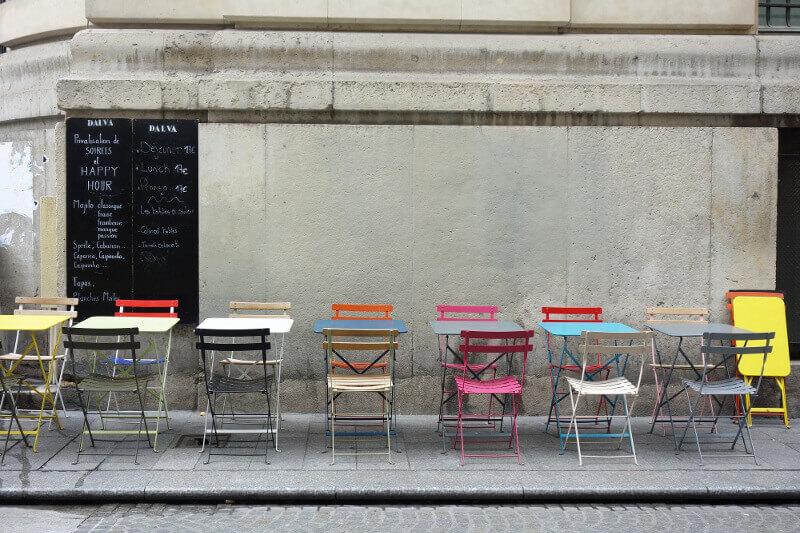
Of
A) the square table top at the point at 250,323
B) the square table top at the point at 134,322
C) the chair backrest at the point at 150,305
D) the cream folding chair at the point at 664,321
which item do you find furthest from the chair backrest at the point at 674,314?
the chair backrest at the point at 150,305

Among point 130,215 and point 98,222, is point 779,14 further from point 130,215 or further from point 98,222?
point 98,222

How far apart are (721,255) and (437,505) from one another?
4.59 meters

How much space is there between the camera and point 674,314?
8.07 meters

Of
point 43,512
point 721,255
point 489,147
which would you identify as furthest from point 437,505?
point 721,255

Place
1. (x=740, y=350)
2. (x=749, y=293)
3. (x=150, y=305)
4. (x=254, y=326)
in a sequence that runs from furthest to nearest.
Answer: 1. (x=749, y=293)
2. (x=150, y=305)
3. (x=254, y=326)
4. (x=740, y=350)

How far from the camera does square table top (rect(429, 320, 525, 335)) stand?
6988 mm

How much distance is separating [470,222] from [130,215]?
3.71 metres

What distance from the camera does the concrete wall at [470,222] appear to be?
811 centimetres

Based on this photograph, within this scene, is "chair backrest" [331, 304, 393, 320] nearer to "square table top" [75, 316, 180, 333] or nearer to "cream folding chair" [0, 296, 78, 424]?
"square table top" [75, 316, 180, 333]

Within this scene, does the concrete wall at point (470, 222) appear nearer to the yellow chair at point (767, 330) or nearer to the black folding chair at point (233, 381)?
the yellow chair at point (767, 330)

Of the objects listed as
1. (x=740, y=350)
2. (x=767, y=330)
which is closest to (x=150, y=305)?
(x=740, y=350)

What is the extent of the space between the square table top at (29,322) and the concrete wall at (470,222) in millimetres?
1620

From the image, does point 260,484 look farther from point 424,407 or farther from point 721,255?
point 721,255

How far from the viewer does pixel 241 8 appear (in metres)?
8.26
